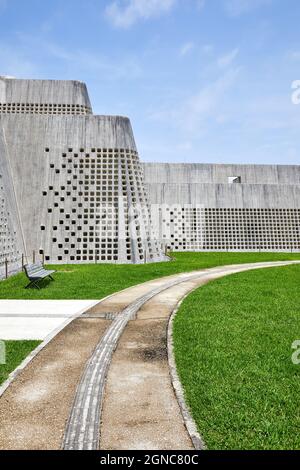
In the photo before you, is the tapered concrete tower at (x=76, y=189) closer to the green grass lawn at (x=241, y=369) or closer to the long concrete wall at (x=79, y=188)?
the long concrete wall at (x=79, y=188)

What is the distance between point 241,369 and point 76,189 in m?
21.1

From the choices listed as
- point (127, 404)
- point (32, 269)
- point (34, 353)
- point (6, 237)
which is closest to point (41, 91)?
point (6, 237)

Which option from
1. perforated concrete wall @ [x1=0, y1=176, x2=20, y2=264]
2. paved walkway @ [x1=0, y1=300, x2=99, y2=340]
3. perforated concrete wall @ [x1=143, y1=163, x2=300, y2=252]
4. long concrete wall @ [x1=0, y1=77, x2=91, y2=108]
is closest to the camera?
paved walkway @ [x1=0, y1=300, x2=99, y2=340]

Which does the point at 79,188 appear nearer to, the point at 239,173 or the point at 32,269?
the point at 32,269

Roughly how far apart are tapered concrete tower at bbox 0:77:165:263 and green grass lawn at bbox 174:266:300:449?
13917 mm

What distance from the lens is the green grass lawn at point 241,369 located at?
3.93 metres

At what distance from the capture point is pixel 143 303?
10.8 meters

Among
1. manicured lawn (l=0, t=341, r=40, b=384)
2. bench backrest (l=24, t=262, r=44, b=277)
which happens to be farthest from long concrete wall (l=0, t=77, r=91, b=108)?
manicured lawn (l=0, t=341, r=40, b=384)

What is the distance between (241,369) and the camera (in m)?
5.64

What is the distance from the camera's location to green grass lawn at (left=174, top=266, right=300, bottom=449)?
393cm

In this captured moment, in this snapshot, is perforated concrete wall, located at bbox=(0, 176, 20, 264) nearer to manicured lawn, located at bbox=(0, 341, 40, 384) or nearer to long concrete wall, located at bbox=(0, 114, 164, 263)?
long concrete wall, located at bbox=(0, 114, 164, 263)

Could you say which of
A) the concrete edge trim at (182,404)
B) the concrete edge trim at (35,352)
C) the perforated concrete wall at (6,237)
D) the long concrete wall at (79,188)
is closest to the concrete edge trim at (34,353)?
the concrete edge trim at (35,352)

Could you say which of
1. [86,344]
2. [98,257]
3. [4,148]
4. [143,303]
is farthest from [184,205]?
[86,344]

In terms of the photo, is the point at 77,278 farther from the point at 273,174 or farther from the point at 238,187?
the point at 273,174
